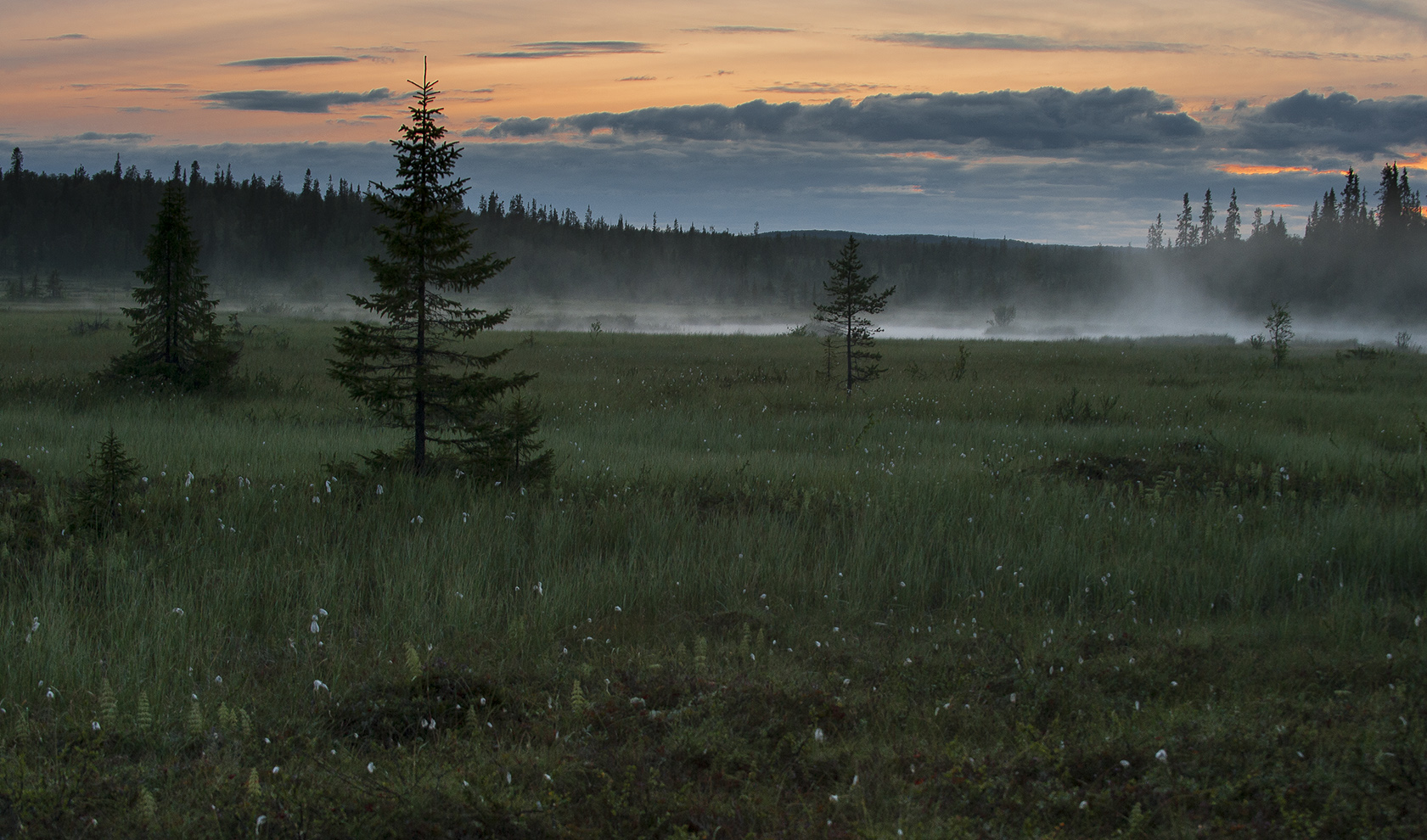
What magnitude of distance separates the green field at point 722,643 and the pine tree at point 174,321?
5.94m

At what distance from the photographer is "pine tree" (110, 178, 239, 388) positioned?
59.1 ft

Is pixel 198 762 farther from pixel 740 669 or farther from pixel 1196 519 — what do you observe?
pixel 1196 519

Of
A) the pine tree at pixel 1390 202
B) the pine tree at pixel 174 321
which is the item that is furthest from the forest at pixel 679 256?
the pine tree at pixel 174 321

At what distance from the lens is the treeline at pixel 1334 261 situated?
104 metres

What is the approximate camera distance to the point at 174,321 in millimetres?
18453

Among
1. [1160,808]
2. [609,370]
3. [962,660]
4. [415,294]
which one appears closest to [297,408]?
[415,294]

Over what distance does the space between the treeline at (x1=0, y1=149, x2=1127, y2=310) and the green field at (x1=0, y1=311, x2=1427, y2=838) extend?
108 meters

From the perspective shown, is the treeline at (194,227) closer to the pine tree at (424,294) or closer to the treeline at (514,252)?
the treeline at (514,252)

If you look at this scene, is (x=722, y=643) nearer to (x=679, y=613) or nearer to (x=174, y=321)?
(x=679, y=613)

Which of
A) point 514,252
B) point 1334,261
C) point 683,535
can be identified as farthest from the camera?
point 514,252

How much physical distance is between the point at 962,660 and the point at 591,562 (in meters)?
3.08

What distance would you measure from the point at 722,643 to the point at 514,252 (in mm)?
160747

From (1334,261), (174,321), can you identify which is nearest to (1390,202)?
(1334,261)

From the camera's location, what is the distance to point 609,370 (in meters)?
24.5
